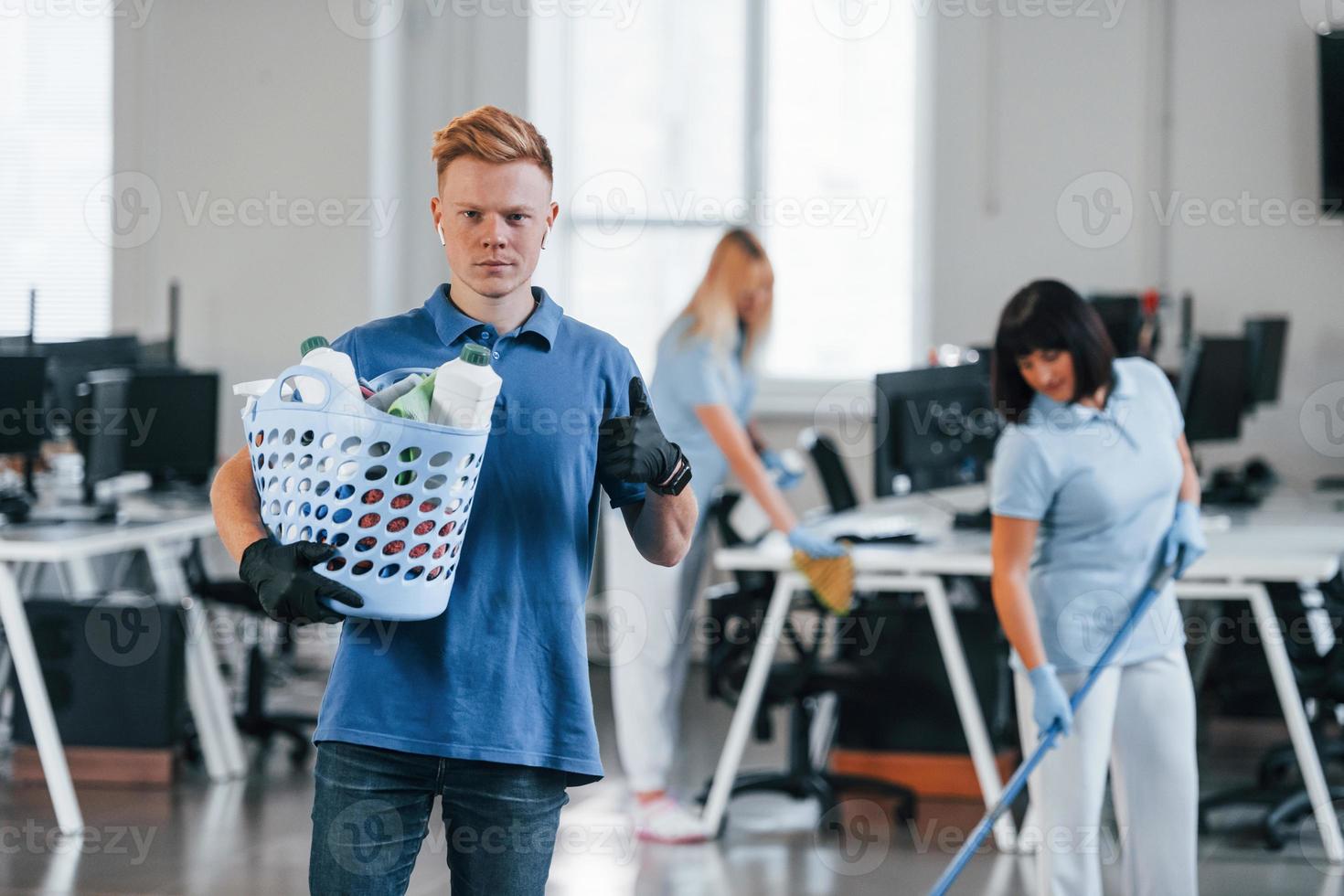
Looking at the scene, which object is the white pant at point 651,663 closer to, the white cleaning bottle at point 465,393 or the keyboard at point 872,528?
the keyboard at point 872,528

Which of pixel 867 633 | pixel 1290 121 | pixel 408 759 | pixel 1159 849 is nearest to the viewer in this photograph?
pixel 408 759

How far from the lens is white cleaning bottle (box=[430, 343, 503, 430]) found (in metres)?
1.47

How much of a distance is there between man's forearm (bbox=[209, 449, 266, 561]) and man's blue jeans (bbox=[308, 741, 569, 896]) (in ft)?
0.78

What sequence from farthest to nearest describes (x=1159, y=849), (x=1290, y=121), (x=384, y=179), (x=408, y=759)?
1. (x=384, y=179)
2. (x=1290, y=121)
3. (x=1159, y=849)
4. (x=408, y=759)

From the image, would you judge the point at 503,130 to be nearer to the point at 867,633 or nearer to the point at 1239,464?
the point at 867,633

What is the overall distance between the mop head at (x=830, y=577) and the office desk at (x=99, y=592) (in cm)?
193

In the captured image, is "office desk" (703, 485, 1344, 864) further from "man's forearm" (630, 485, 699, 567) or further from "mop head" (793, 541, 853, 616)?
"man's forearm" (630, 485, 699, 567)

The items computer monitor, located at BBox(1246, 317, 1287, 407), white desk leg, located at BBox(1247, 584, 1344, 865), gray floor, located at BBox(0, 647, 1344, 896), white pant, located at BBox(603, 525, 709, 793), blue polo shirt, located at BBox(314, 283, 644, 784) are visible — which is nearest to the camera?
blue polo shirt, located at BBox(314, 283, 644, 784)

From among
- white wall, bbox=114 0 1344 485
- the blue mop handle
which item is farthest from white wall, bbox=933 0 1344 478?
the blue mop handle

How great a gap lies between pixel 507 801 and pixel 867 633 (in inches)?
118

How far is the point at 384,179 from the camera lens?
21.7 ft

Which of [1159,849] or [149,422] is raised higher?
[149,422]

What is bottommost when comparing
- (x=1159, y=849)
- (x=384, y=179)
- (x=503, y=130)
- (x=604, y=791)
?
(x=604, y=791)

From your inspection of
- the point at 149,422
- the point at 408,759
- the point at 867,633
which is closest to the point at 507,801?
the point at 408,759
